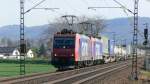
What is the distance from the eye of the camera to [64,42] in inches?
1992

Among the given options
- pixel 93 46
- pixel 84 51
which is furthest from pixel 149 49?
pixel 84 51

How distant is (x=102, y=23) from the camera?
145125mm

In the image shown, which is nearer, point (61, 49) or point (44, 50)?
point (61, 49)

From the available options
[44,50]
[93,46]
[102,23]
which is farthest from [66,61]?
[44,50]

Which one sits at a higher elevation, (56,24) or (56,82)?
(56,24)

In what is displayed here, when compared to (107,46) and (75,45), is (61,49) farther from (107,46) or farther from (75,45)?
(107,46)

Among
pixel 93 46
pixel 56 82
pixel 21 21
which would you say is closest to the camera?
pixel 56 82

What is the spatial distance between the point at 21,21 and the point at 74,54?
8567mm

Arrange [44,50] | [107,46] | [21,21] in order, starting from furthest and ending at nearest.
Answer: [44,50]
[107,46]
[21,21]

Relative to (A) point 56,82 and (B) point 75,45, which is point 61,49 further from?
(A) point 56,82

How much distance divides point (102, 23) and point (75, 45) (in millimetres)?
94999

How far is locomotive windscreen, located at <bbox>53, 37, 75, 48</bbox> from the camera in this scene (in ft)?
166

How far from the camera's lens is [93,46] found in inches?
2611

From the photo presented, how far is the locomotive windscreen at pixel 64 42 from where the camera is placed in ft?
166
